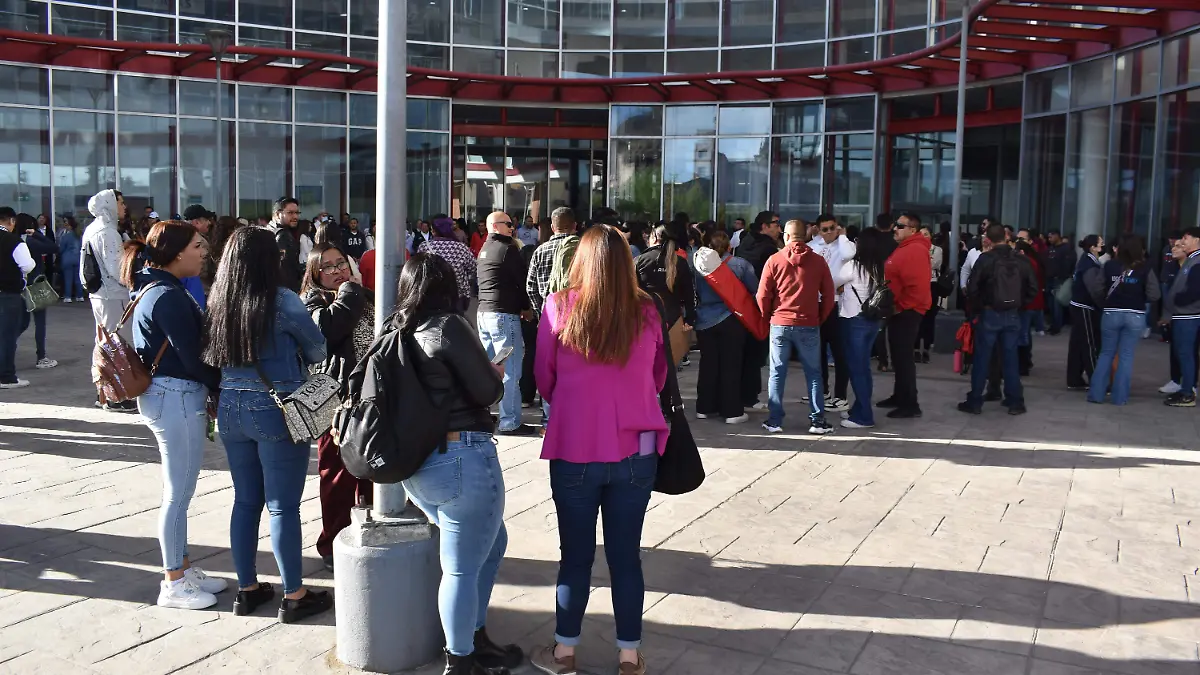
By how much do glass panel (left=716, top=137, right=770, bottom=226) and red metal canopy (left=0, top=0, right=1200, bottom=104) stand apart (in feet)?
3.65

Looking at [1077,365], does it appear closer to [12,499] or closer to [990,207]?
[12,499]

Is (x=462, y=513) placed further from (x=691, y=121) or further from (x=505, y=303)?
(x=691, y=121)

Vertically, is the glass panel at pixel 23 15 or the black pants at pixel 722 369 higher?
the glass panel at pixel 23 15

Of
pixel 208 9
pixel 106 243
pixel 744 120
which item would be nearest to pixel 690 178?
pixel 744 120

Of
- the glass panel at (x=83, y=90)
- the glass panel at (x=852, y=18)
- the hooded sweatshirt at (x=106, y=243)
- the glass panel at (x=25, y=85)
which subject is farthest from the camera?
the glass panel at (x=852, y=18)

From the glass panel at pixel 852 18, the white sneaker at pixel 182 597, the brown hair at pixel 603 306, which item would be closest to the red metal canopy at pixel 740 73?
the glass panel at pixel 852 18

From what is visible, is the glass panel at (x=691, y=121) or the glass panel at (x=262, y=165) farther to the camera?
the glass panel at (x=691, y=121)

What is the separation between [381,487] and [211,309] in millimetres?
1097

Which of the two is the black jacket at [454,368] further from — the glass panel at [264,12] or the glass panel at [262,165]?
the glass panel at [264,12]

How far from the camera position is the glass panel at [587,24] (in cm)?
2527

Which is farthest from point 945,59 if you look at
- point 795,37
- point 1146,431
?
point 1146,431

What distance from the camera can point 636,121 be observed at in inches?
1012

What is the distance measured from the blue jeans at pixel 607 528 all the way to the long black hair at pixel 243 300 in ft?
4.70

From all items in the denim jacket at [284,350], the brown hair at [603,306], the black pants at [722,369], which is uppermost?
the brown hair at [603,306]
